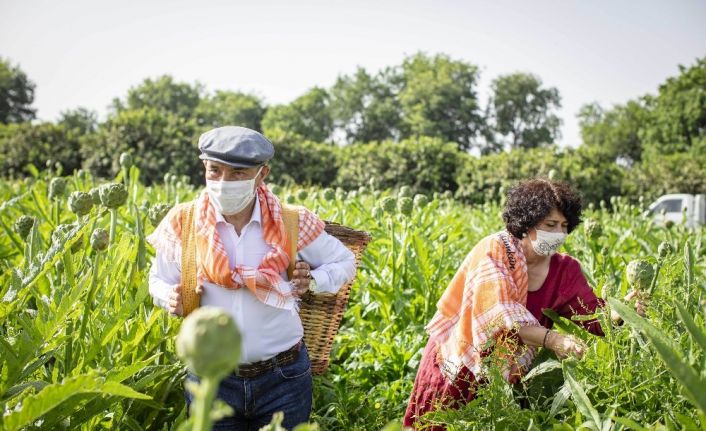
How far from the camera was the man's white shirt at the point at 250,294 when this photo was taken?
6.56 ft

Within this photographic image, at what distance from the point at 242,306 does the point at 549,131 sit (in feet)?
182

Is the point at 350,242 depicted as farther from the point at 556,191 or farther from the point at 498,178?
the point at 498,178

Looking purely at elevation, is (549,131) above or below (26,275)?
below

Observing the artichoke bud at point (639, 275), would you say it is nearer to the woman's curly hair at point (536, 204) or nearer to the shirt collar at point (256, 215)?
the woman's curly hair at point (536, 204)

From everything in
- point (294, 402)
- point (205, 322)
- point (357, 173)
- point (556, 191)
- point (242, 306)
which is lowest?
point (357, 173)

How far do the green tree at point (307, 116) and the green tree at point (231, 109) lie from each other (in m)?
2.32

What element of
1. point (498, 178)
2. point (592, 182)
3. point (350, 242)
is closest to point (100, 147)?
point (498, 178)

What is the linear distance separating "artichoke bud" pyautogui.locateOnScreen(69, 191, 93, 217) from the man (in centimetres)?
46

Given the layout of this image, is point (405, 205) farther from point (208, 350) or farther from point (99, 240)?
point (208, 350)

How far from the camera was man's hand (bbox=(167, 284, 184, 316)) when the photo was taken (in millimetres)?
1927

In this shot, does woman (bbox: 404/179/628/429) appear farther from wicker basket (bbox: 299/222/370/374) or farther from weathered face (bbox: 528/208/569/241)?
wicker basket (bbox: 299/222/370/374)

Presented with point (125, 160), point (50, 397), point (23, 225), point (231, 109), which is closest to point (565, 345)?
point (50, 397)

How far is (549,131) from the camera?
5403cm

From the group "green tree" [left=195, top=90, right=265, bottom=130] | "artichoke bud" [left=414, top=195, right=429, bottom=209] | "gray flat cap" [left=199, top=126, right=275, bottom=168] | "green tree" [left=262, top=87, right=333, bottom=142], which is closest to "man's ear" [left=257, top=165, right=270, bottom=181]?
"gray flat cap" [left=199, top=126, right=275, bottom=168]
